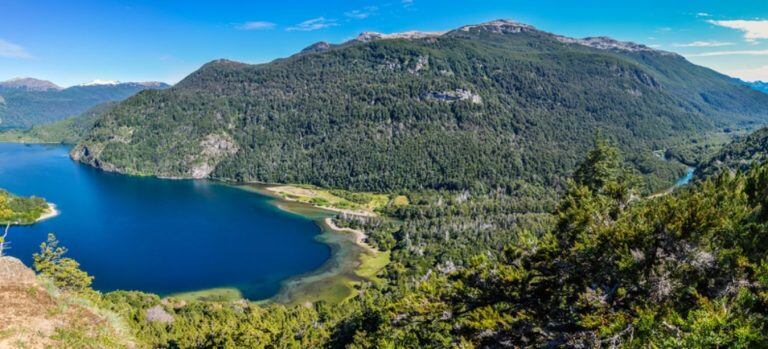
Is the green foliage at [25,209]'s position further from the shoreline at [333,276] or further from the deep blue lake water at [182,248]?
the shoreline at [333,276]

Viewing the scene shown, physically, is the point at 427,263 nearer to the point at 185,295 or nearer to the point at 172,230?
the point at 185,295

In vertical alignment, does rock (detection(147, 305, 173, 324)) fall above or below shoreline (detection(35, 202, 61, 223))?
above

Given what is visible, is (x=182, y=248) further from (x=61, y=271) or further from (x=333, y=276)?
(x=61, y=271)

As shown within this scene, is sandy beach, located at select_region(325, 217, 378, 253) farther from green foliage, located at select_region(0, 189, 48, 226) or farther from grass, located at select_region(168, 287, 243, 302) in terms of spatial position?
green foliage, located at select_region(0, 189, 48, 226)

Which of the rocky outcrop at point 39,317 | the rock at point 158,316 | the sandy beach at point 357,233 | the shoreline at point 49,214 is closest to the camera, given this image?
the rocky outcrop at point 39,317

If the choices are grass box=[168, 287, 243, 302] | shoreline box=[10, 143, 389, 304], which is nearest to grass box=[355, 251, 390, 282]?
shoreline box=[10, 143, 389, 304]

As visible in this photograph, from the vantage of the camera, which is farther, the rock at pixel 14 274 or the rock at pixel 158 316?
the rock at pixel 158 316

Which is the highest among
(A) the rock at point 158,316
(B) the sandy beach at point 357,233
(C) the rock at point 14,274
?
(C) the rock at point 14,274

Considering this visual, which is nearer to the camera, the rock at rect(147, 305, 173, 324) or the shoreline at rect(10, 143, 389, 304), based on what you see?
the rock at rect(147, 305, 173, 324)

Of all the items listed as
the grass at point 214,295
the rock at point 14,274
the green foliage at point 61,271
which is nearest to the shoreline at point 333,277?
the grass at point 214,295

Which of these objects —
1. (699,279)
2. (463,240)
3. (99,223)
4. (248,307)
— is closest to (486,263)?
(699,279)

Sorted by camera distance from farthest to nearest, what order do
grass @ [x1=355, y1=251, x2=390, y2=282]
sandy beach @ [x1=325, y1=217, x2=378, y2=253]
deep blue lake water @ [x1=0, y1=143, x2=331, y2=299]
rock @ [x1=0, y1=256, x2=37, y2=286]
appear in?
sandy beach @ [x1=325, y1=217, x2=378, y2=253], grass @ [x1=355, y1=251, x2=390, y2=282], deep blue lake water @ [x1=0, y1=143, x2=331, y2=299], rock @ [x1=0, y1=256, x2=37, y2=286]
